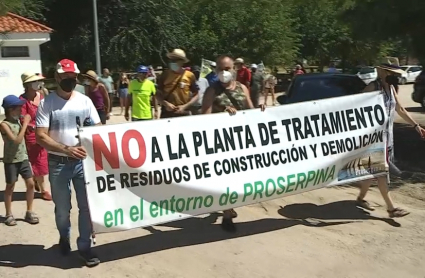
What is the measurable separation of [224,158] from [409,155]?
5735 millimetres

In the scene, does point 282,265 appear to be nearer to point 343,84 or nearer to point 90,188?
point 90,188

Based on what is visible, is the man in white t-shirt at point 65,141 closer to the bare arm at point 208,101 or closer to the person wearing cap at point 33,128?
the bare arm at point 208,101

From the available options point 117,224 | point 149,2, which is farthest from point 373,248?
point 149,2

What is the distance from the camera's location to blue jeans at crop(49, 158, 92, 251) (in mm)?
5090

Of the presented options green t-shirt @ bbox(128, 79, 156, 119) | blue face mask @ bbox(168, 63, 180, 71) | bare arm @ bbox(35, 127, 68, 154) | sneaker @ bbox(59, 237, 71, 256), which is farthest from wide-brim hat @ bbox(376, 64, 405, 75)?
green t-shirt @ bbox(128, 79, 156, 119)

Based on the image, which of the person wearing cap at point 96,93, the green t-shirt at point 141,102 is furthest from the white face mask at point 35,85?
the green t-shirt at point 141,102

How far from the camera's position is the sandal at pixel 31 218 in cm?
639

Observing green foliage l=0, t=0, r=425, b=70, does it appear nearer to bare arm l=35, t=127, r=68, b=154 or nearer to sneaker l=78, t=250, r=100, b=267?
bare arm l=35, t=127, r=68, b=154

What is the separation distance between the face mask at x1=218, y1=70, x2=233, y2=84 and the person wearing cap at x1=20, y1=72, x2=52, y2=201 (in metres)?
2.39

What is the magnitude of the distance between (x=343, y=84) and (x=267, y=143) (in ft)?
18.6

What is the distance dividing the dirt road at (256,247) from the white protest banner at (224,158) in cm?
39

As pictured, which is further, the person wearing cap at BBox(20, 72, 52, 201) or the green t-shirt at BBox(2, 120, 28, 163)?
the person wearing cap at BBox(20, 72, 52, 201)

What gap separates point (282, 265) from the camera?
521 cm

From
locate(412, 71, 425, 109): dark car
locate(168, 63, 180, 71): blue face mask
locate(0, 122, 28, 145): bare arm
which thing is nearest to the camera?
locate(0, 122, 28, 145): bare arm
